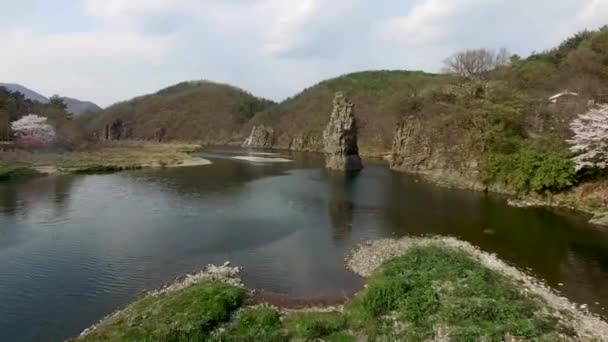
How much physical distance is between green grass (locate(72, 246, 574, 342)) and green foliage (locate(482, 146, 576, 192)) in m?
21.5

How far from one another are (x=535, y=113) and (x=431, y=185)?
13.3 meters

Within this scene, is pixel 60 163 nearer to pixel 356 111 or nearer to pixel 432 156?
pixel 432 156

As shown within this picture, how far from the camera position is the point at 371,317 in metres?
14.2

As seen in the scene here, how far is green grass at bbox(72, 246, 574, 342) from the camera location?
1292cm

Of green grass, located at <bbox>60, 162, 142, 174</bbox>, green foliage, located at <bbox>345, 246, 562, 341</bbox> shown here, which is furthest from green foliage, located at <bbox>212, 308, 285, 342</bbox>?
green grass, located at <bbox>60, 162, 142, 174</bbox>

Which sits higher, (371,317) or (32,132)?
(32,132)

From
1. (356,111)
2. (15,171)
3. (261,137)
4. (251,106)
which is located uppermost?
(251,106)

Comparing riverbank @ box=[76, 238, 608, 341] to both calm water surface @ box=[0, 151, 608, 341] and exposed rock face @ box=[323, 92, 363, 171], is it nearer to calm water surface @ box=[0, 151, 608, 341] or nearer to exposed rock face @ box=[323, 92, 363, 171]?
calm water surface @ box=[0, 151, 608, 341]

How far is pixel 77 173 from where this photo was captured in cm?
5553

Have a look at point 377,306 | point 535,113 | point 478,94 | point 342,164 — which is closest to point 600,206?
point 535,113

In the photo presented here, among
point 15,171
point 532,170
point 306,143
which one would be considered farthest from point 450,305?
point 306,143

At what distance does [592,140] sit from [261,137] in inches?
4277

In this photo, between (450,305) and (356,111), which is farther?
(356,111)

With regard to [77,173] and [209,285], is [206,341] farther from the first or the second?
[77,173]
